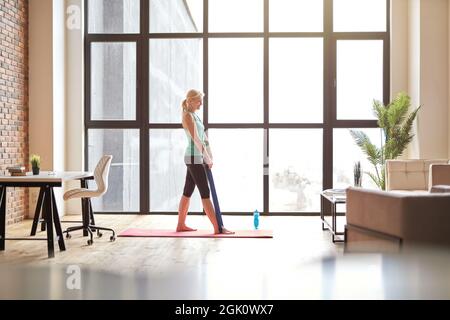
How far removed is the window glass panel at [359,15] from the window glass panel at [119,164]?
336 cm

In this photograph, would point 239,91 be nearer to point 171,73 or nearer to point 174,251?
point 171,73

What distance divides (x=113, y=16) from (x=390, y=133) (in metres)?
4.25

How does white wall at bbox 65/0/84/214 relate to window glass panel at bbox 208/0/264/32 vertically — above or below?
below

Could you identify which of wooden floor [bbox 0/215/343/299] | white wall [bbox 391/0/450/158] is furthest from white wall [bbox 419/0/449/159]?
wooden floor [bbox 0/215/343/299]

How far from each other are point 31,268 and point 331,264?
1045 mm

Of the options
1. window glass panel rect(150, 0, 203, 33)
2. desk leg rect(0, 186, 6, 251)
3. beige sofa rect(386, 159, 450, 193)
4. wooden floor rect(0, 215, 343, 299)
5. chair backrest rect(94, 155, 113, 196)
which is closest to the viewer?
wooden floor rect(0, 215, 343, 299)

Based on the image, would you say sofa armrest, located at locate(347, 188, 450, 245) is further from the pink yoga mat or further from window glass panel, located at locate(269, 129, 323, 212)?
window glass panel, located at locate(269, 129, 323, 212)

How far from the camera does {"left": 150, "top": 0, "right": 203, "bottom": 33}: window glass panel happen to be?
7.73m

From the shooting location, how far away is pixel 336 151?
767 cm

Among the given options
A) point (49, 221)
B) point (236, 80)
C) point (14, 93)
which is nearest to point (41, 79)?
point (14, 93)

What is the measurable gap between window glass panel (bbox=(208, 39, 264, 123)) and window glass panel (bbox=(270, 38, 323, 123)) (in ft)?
0.67
